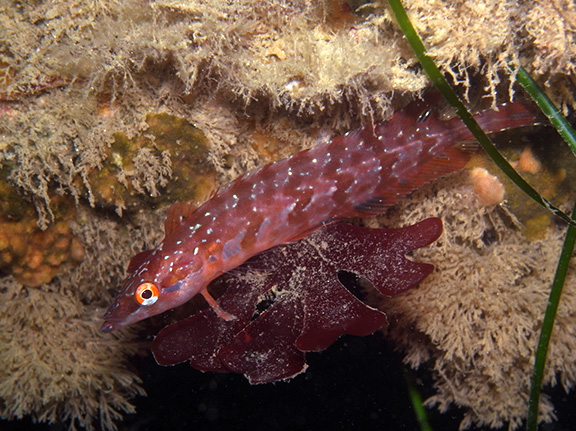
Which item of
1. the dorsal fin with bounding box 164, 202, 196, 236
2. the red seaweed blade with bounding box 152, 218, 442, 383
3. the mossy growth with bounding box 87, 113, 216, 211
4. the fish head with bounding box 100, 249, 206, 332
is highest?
the mossy growth with bounding box 87, 113, 216, 211

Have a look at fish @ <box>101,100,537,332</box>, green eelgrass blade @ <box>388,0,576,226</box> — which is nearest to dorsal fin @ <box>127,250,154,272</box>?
fish @ <box>101,100,537,332</box>

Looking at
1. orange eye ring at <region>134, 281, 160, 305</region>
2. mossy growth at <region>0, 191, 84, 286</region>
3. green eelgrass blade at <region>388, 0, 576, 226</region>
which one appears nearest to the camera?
green eelgrass blade at <region>388, 0, 576, 226</region>

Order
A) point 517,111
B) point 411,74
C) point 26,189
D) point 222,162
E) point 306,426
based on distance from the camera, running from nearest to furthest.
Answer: point 411,74 → point 517,111 → point 26,189 → point 222,162 → point 306,426

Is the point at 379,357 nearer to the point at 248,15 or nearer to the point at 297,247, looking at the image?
the point at 297,247

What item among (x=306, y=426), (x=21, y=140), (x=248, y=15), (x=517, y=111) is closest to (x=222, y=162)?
(x=248, y=15)

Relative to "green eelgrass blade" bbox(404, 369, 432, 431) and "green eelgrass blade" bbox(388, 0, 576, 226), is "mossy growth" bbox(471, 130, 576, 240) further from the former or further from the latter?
"green eelgrass blade" bbox(404, 369, 432, 431)

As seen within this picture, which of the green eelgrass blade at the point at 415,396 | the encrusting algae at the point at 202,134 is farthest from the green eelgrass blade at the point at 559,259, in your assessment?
the green eelgrass blade at the point at 415,396
